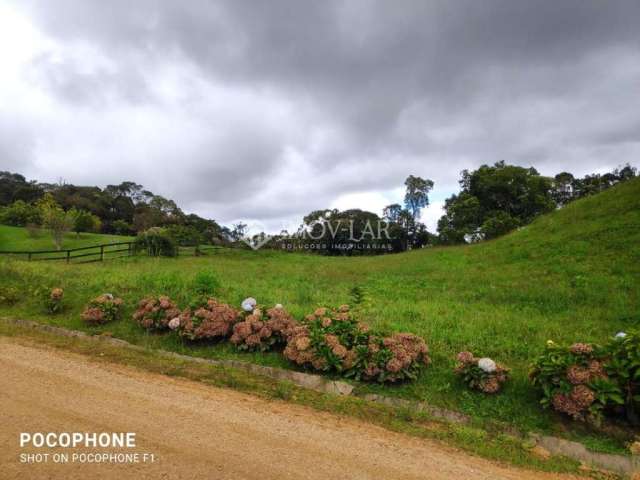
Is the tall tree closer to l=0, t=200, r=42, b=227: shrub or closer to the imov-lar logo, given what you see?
the imov-lar logo

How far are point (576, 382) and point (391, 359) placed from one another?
210cm

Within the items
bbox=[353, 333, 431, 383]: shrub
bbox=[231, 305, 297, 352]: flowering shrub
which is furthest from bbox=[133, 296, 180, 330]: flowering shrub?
bbox=[353, 333, 431, 383]: shrub

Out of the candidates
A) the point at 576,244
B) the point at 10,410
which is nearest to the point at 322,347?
the point at 10,410

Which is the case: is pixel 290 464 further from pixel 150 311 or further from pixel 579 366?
pixel 150 311

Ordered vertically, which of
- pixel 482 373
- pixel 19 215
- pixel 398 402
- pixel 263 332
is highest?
pixel 19 215

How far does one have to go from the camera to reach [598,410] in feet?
12.6

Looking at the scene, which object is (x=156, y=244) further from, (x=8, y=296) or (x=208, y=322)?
(x=208, y=322)

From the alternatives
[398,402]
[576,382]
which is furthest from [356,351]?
[576,382]

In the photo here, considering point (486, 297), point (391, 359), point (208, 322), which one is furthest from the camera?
point (486, 297)

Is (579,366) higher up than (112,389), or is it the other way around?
(579,366)

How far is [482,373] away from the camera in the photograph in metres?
4.57

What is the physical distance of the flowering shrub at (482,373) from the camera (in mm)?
4525

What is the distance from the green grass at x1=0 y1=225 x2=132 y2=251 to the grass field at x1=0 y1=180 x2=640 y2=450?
2658 cm

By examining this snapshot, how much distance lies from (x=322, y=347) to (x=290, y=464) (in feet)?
7.43
